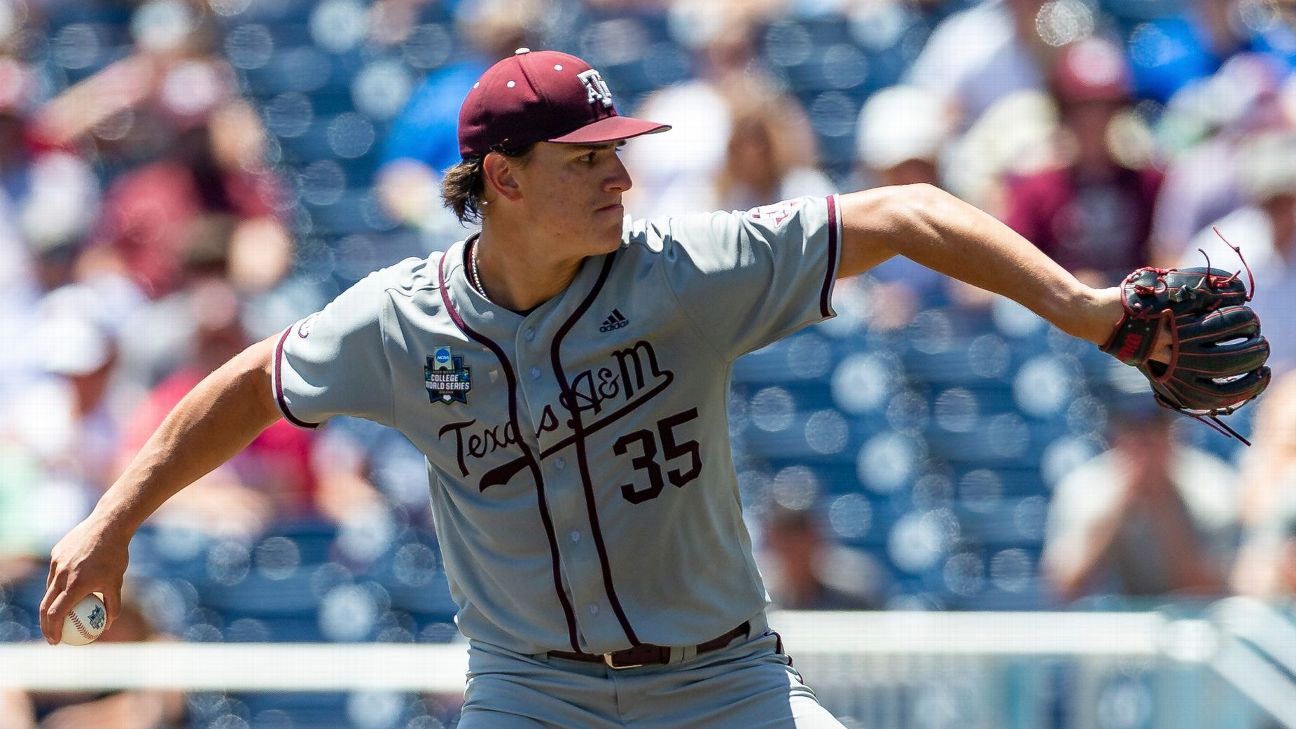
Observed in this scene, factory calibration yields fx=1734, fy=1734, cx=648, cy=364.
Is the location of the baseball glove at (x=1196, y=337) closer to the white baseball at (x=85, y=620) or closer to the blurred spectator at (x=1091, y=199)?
the white baseball at (x=85, y=620)

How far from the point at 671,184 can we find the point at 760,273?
3.84m

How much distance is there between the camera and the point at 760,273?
322 cm

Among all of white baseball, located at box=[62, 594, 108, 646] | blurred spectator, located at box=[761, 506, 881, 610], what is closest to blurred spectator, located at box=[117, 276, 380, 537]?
blurred spectator, located at box=[761, 506, 881, 610]

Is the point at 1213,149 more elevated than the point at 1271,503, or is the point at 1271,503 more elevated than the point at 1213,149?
the point at 1213,149

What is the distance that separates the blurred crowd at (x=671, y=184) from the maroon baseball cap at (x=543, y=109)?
8.76ft

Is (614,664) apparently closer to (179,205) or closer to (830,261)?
(830,261)

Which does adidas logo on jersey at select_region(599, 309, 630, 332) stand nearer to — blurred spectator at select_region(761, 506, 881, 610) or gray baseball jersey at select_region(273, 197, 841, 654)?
gray baseball jersey at select_region(273, 197, 841, 654)

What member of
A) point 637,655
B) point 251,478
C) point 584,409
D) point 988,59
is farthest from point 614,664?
point 988,59

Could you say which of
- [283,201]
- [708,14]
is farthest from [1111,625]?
[283,201]

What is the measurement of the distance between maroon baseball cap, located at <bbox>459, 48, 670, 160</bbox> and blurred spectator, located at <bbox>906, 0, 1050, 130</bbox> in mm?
3877

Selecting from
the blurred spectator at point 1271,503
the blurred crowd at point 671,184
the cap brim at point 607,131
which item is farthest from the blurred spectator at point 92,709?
the blurred spectator at point 1271,503

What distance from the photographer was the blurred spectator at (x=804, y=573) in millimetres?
5703

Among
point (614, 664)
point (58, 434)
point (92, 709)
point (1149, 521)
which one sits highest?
point (614, 664)

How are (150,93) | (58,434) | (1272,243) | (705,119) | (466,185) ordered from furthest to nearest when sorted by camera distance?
1. (150,93)
2. (705,119)
3. (58,434)
4. (1272,243)
5. (466,185)
